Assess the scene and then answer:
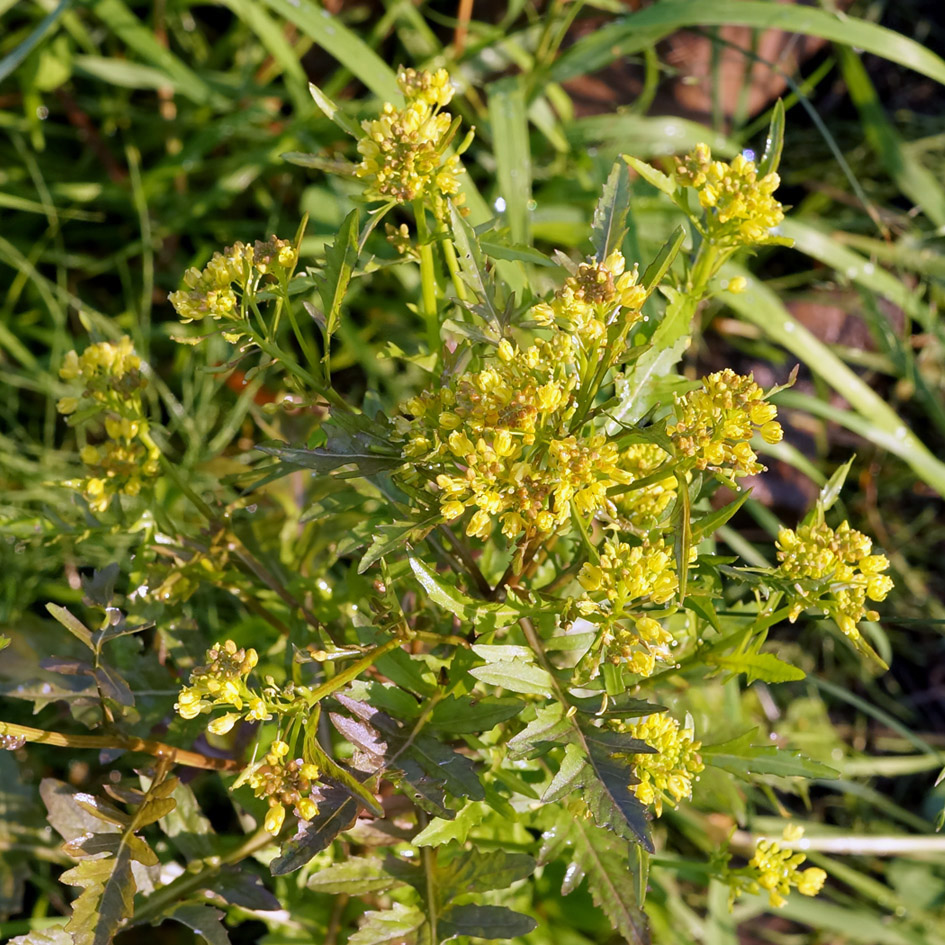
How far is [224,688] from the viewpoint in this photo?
132 centimetres

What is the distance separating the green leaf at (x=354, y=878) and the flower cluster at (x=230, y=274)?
3.41 ft

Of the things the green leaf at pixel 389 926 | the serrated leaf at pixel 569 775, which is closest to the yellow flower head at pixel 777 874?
the serrated leaf at pixel 569 775

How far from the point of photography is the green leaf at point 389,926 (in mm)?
1651

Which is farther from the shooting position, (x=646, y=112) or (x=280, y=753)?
(x=646, y=112)

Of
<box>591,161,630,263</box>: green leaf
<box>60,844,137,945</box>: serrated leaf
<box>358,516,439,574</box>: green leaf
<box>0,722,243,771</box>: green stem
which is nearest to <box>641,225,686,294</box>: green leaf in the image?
<box>591,161,630,263</box>: green leaf

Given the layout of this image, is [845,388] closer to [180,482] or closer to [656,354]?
[656,354]

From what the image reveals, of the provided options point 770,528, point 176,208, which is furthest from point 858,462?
point 176,208

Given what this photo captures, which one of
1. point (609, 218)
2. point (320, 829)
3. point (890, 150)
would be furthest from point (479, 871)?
point (890, 150)

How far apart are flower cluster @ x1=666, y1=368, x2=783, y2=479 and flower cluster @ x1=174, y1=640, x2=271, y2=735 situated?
70 centimetres

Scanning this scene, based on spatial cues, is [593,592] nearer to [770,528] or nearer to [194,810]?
[194,810]

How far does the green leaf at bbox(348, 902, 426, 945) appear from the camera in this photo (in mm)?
1651

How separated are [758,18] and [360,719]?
2.29 metres

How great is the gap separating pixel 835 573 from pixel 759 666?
0.21 metres

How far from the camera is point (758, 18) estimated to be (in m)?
2.66
